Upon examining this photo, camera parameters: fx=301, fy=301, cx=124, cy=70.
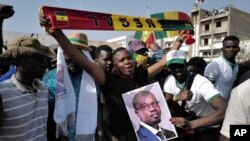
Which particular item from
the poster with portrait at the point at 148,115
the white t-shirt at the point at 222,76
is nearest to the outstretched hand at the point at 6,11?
the poster with portrait at the point at 148,115

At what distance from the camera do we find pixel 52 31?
2365 mm

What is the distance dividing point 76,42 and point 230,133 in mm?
1598

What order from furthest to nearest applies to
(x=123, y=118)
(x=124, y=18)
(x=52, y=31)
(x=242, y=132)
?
(x=124, y=18), (x=123, y=118), (x=52, y=31), (x=242, y=132)

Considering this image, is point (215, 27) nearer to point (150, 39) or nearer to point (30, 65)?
point (150, 39)

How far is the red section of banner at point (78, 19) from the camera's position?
2358 mm

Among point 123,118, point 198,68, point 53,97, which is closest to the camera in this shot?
point 123,118

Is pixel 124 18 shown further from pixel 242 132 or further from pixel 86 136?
pixel 242 132

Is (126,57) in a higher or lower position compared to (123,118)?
higher

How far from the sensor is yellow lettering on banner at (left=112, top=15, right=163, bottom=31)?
9.37 ft

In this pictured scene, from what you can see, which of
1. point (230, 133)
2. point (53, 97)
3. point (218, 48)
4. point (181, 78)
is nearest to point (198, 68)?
point (181, 78)

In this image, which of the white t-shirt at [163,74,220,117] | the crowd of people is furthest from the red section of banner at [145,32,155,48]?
the white t-shirt at [163,74,220,117]

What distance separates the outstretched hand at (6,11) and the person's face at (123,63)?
1380 mm

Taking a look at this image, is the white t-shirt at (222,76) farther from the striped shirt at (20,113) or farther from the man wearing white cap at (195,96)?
the striped shirt at (20,113)

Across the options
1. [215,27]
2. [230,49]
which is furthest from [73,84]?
[215,27]
